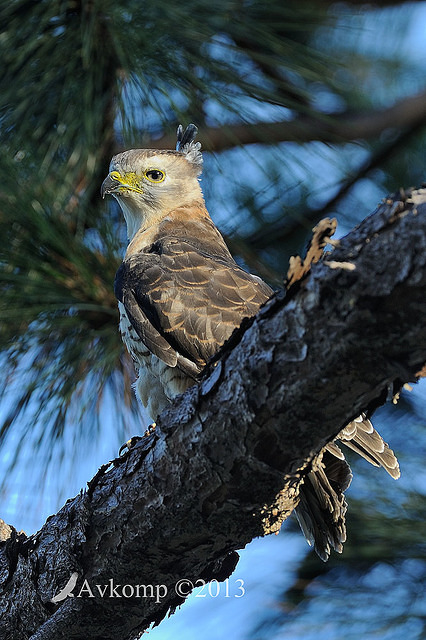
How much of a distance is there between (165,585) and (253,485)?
0.53 meters

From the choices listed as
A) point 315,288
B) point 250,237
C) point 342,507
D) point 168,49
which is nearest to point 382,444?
point 342,507

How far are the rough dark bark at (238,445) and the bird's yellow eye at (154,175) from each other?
1843 mm

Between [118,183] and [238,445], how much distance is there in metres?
1.96

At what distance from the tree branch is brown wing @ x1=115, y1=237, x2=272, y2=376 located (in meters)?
0.77

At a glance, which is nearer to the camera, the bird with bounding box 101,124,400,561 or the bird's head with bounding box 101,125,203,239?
the bird with bounding box 101,124,400,561

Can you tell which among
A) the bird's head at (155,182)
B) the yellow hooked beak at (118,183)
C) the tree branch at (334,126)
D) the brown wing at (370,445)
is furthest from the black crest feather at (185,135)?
the brown wing at (370,445)

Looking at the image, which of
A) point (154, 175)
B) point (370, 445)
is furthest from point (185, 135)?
point (370, 445)

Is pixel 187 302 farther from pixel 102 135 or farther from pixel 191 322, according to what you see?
pixel 102 135

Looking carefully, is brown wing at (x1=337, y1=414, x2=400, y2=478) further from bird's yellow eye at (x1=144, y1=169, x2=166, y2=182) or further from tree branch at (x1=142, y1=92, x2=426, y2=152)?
bird's yellow eye at (x1=144, y1=169, x2=166, y2=182)

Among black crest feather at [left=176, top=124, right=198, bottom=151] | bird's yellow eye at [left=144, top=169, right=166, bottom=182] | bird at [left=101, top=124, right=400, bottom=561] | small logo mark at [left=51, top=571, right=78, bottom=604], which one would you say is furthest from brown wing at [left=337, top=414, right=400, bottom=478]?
bird's yellow eye at [left=144, top=169, right=166, bottom=182]

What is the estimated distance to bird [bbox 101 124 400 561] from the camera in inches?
94.7

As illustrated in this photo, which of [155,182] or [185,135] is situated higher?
[185,135]

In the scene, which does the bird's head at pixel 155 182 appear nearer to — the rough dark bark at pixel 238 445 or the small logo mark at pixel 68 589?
the rough dark bark at pixel 238 445

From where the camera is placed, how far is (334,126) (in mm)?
3387
